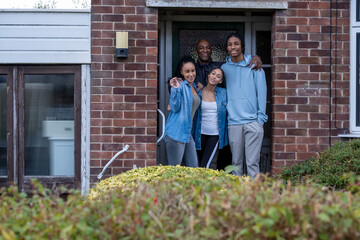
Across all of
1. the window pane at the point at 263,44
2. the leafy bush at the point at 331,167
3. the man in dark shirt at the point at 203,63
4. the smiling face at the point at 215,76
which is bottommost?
the leafy bush at the point at 331,167

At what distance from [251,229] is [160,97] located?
4795 millimetres

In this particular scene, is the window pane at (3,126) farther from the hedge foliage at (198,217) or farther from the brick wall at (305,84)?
the hedge foliage at (198,217)

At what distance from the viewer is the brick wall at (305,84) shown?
6.25 meters

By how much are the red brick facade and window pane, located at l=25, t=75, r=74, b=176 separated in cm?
43

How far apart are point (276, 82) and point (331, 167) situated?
152 cm

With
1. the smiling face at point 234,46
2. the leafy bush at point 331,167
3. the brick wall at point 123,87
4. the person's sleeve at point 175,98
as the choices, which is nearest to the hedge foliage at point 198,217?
the leafy bush at point 331,167

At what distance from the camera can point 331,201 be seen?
2.31m

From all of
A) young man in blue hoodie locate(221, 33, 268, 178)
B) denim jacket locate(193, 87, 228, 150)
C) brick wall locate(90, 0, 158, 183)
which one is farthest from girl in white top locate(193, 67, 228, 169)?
brick wall locate(90, 0, 158, 183)

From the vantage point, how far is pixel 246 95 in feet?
20.0

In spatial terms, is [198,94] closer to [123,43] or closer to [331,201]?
[123,43]

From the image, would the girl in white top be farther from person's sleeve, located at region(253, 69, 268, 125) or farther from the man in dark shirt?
person's sleeve, located at region(253, 69, 268, 125)

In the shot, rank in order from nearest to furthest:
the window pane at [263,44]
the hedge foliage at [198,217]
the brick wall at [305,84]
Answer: the hedge foliage at [198,217]
the brick wall at [305,84]
the window pane at [263,44]

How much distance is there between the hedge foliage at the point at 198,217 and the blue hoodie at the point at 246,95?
3563mm

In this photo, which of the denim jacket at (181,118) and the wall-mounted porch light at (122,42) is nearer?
the denim jacket at (181,118)
